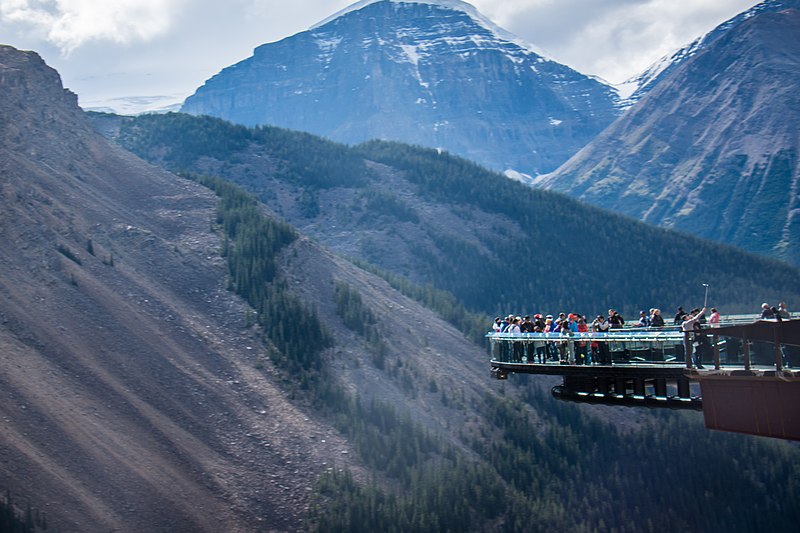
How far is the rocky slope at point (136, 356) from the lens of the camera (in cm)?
7650

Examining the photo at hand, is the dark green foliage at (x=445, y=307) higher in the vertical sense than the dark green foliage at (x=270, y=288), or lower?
lower

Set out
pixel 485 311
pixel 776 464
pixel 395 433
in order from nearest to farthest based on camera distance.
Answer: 1. pixel 395 433
2. pixel 776 464
3. pixel 485 311

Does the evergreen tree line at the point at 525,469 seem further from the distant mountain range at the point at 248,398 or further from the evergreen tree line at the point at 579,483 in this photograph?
the distant mountain range at the point at 248,398

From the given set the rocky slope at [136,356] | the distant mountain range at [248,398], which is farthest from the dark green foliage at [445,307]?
the rocky slope at [136,356]

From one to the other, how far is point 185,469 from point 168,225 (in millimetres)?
51195

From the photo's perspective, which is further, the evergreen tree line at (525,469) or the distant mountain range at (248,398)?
the evergreen tree line at (525,469)

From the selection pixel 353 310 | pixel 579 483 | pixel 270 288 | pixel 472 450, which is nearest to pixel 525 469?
pixel 472 450

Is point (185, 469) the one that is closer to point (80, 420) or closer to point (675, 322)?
point (80, 420)

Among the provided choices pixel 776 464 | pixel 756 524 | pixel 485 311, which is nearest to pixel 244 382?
pixel 756 524

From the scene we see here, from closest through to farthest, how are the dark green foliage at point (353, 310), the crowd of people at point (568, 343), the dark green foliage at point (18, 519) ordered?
the crowd of people at point (568, 343), the dark green foliage at point (18, 519), the dark green foliage at point (353, 310)

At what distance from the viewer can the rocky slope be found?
76500 mm

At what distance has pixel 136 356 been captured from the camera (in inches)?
3676

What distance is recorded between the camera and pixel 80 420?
79938 millimetres

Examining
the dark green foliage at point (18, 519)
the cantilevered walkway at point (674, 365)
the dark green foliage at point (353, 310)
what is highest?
the cantilevered walkway at point (674, 365)
